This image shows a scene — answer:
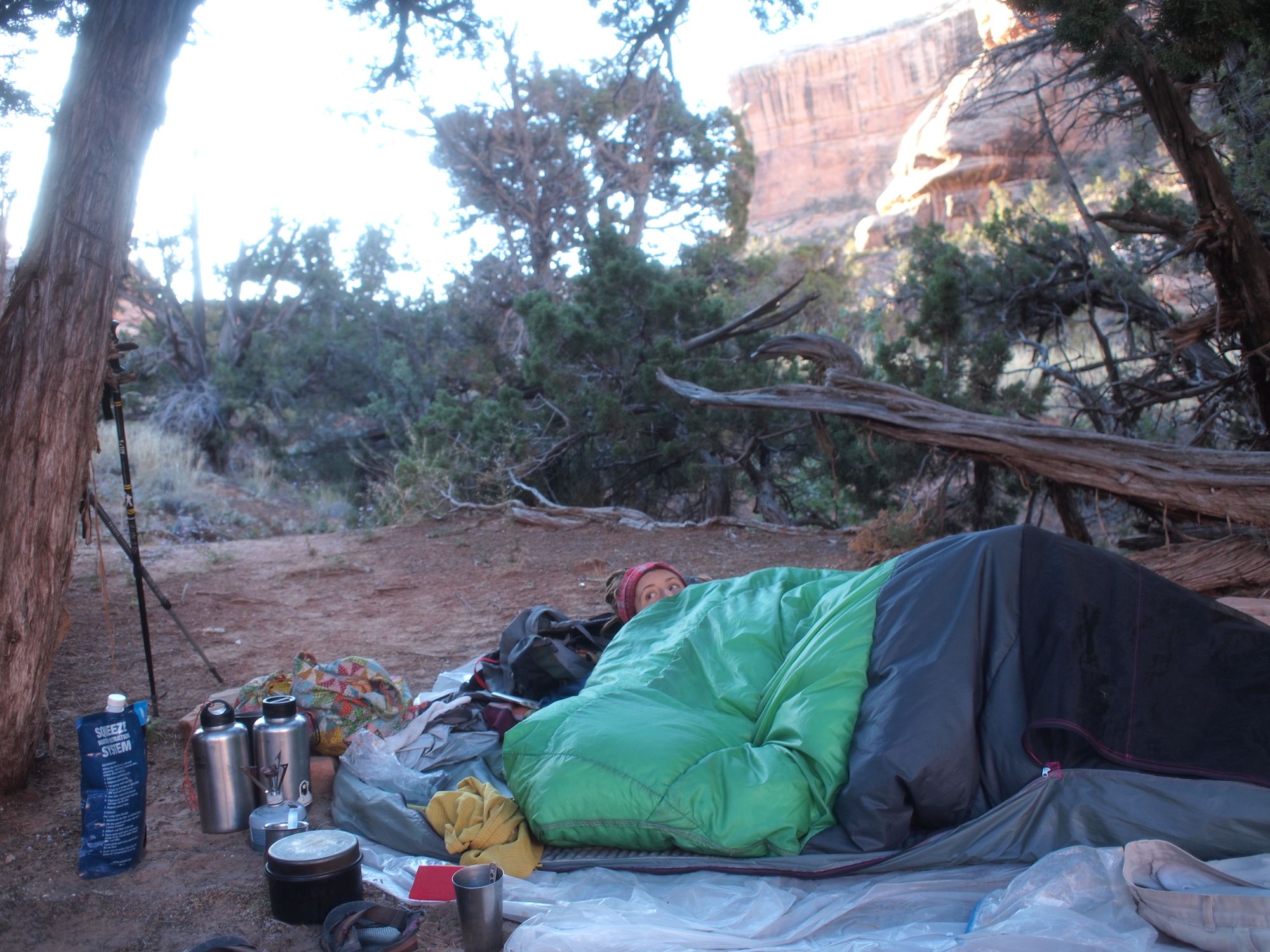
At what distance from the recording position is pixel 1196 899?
1722 millimetres

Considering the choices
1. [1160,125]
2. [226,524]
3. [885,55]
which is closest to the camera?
[1160,125]

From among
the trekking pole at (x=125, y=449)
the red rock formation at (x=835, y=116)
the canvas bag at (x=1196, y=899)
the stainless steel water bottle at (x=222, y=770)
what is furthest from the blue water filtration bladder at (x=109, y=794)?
the red rock formation at (x=835, y=116)

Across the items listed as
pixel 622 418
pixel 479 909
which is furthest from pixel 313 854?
pixel 622 418

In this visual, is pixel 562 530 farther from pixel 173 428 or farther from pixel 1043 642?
pixel 173 428

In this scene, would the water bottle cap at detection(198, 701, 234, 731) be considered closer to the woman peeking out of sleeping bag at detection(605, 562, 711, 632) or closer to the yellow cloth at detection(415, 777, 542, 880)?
the yellow cloth at detection(415, 777, 542, 880)

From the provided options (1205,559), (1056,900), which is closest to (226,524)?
(1205,559)

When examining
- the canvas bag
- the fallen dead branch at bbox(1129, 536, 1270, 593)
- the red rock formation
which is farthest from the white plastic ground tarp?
the red rock formation

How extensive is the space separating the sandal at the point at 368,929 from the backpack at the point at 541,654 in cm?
142

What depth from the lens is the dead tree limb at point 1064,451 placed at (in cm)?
416

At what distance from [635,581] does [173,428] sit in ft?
37.1

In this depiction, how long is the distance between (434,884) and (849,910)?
952mm

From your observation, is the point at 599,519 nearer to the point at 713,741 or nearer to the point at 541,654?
the point at 541,654

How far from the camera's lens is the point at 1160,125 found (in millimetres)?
4227

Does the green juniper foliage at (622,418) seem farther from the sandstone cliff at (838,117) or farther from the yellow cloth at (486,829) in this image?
the sandstone cliff at (838,117)
